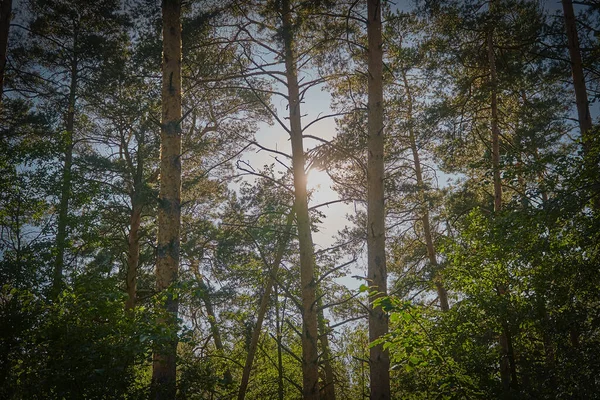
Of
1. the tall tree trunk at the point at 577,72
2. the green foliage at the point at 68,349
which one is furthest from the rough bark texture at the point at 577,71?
the green foliage at the point at 68,349

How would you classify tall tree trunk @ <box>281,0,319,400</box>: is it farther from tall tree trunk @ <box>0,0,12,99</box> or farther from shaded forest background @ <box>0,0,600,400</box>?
tall tree trunk @ <box>0,0,12,99</box>

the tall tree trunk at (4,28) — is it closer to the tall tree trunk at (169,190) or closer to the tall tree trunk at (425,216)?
the tall tree trunk at (169,190)

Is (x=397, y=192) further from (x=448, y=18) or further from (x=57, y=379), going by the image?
(x=57, y=379)

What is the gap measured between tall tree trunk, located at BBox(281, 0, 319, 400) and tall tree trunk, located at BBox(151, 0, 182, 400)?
204 centimetres

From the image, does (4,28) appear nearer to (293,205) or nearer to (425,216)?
(293,205)

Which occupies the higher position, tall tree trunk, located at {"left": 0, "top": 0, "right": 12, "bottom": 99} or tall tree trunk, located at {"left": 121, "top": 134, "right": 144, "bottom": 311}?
tall tree trunk, located at {"left": 0, "top": 0, "right": 12, "bottom": 99}

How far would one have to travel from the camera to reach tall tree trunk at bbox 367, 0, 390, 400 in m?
6.07

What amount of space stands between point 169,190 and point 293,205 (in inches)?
144

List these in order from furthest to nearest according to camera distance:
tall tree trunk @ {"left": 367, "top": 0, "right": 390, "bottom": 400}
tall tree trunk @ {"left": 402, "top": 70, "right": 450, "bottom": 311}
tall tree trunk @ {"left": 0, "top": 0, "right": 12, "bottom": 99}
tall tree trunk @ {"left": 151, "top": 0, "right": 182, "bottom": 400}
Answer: tall tree trunk @ {"left": 402, "top": 70, "right": 450, "bottom": 311} < tall tree trunk @ {"left": 0, "top": 0, "right": 12, "bottom": 99} < tall tree trunk @ {"left": 367, "top": 0, "right": 390, "bottom": 400} < tall tree trunk @ {"left": 151, "top": 0, "right": 182, "bottom": 400}

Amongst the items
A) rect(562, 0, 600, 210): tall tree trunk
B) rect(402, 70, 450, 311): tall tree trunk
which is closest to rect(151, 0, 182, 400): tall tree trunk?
rect(402, 70, 450, 311): tall tree trunk

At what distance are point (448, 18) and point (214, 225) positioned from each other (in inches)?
377

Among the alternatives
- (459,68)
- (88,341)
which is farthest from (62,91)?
(459,68)

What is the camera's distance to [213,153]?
14.0 m

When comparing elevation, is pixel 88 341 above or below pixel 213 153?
below
